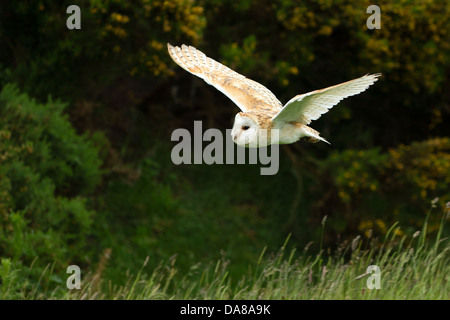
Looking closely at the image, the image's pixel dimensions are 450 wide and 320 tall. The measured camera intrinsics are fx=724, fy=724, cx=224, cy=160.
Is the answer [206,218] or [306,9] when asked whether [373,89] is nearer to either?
[306,9]

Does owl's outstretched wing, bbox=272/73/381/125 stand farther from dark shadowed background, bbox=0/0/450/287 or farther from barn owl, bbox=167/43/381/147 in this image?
dark shadowed background, bbox=0/0/450/287

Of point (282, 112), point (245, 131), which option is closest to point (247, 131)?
point (245, 131)

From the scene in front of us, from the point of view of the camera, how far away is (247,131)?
15.5 feet

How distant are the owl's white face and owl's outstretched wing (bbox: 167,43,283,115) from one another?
34 centimetres

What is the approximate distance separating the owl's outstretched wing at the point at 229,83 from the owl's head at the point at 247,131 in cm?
33

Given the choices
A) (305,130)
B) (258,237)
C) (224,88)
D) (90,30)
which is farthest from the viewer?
(258,237)

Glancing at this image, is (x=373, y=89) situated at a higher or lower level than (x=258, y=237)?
higher

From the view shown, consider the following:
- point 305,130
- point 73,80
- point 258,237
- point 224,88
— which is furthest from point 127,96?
point 305,130

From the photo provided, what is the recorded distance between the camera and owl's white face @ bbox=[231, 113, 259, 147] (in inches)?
185

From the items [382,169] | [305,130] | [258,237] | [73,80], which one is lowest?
[258,237]

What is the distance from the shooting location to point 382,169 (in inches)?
399

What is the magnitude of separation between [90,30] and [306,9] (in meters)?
3.03

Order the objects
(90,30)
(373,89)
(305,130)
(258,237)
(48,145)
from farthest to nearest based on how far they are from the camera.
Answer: (373,89) → (258,237) → (90,30) → (48,145) → (305,130)

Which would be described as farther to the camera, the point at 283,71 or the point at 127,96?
the point at 127,96
